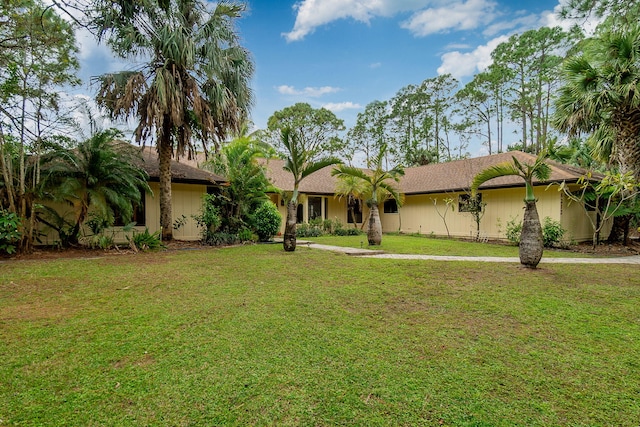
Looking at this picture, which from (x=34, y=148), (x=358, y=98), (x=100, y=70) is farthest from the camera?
(x=358, y=98)

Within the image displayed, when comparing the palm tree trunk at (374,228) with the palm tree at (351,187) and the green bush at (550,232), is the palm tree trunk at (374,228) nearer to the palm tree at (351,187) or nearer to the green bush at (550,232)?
the palm tree at (351,187)

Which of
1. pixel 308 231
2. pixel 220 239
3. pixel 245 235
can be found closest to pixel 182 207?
pixel 220 239

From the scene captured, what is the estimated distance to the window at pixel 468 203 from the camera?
45.9ft

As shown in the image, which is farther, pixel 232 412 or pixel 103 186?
pixel 103 186

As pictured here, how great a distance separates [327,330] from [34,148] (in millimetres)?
9651

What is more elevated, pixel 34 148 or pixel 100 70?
pixel 100 70

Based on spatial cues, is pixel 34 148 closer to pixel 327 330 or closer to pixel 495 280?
pixel 327 330

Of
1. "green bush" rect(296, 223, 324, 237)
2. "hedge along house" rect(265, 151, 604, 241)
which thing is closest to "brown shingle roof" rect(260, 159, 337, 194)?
"hedge along house" rect(265, 151, 604, 241)

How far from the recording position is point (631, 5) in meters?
8.01

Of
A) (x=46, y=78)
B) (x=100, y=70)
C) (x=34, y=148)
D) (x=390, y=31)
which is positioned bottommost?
(x=34, y=148)

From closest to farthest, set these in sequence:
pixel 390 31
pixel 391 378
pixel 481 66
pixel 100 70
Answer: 1. pixel 391 378
2. pixel 100 70
3. pixel 390 31
4. pixel 481 66

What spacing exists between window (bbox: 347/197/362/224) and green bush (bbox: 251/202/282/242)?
22.4ft

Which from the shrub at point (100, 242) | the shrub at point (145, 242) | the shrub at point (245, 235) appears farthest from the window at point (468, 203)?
the shrub at point (100, 242)

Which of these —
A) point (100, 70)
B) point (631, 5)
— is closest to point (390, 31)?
point (631, 5)
